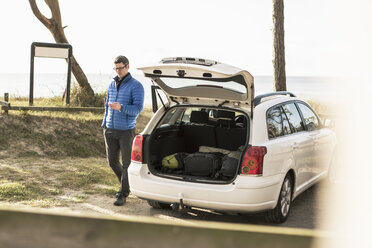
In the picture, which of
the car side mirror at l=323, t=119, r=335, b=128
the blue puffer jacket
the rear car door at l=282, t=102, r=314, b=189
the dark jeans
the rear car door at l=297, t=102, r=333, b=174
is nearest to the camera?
the rear car door at l=282, t=102, r=314, b=189

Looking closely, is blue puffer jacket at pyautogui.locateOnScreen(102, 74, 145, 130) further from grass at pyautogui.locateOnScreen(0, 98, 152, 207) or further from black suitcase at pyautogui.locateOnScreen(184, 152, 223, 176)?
grass at pyautogui.locateOnScreen(0, 98, 152, 207)

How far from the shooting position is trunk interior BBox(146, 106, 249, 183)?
5.88 metres

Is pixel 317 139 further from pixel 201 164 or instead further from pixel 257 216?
pixel 201 164

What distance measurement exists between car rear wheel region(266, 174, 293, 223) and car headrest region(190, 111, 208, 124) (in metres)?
1.32

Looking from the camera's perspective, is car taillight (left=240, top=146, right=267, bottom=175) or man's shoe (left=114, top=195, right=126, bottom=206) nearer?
car taillight (left=240, top=146, right=267, bottom=175)

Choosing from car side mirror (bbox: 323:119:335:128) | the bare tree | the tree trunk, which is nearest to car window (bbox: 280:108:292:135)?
car side mirror (bbox: 323:119:335:128)

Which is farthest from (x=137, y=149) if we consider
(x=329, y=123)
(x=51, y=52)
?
(x=51, y=52)

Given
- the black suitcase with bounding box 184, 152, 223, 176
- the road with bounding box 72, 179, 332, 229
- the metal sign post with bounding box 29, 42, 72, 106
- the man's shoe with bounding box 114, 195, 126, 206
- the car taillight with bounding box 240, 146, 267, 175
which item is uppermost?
the metal sign post with bounding box 29, 42, 72, 106

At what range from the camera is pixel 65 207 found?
657 cm

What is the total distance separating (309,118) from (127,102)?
2645 mm

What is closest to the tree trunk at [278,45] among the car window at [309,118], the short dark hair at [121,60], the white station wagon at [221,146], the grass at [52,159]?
the grass at [52,159]

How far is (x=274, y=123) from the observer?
5840mm

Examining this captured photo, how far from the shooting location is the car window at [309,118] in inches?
276

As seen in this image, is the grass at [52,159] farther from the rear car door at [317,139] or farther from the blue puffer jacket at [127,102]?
the rear car door at [317,139]
